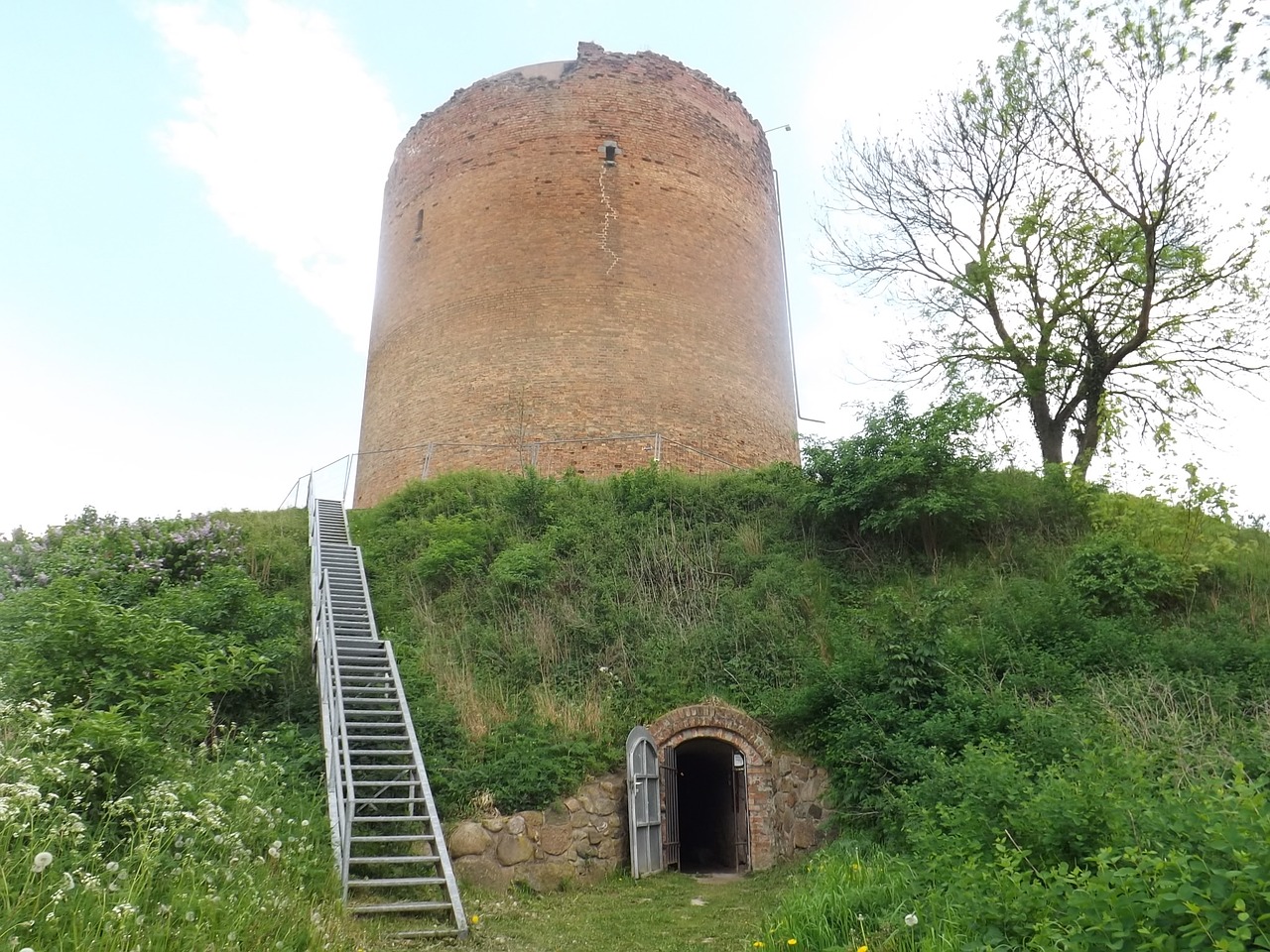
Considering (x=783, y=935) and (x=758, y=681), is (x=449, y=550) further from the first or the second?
(x=783, y=935)

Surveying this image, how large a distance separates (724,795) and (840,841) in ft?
15.2

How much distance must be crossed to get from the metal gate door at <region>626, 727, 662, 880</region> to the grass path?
0.66ft

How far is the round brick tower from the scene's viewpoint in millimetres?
15711

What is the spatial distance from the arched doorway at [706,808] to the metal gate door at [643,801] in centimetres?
141

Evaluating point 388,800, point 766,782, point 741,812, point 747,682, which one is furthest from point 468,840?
point 747,682

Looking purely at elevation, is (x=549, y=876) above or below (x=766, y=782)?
below

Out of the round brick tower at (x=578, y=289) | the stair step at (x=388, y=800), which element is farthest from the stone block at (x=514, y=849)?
the round brick tower at (x=578, y=289)

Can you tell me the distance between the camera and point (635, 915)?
22.4 feet

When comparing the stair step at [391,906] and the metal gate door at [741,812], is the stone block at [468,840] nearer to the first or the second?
the stair step at [391,906]

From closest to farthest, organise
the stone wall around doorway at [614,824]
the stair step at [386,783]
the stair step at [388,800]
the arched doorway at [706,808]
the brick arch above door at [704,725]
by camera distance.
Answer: the stair step at [388,800] → the stair step at [386,783] → the stone wall around doorway at [614,824] → the brick arch above door at [704,725] → the arched doorway at [706,808]

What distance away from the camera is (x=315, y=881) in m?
5.87

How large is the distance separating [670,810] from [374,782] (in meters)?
3.54

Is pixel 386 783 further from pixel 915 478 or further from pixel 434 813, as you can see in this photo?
pixel 915 478

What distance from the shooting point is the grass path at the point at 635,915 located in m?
5.93
